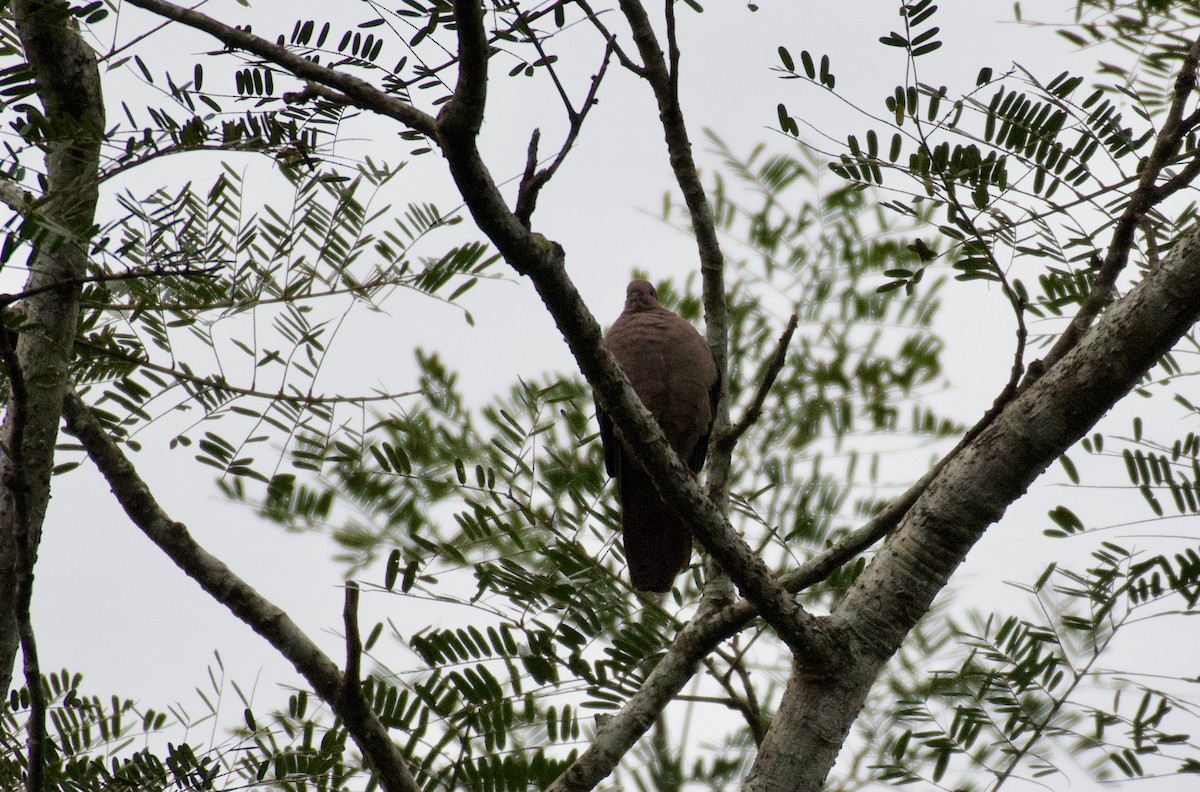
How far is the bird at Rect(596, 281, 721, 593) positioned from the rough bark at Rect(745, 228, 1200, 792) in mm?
1677

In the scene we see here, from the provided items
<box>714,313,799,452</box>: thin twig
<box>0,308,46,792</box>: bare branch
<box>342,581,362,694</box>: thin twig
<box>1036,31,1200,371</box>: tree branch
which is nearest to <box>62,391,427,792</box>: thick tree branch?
<box>342,581,362,694</box>: thin twig

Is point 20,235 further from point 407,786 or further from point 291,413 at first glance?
point 407,786

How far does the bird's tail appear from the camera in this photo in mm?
4273

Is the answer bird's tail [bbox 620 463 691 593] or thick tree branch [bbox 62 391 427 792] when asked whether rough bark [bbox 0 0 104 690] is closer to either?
thick tree branch [bbox 62 391 427 792]

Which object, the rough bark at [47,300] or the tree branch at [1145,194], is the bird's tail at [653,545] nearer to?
the tree branch at [1145,194]

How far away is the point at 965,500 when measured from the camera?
2.48 m

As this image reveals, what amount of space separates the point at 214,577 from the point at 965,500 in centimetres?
175

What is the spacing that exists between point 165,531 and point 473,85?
55.4 inches

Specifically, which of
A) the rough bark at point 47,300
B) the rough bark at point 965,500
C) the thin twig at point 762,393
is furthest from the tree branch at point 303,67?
the rough bark at point 965,500

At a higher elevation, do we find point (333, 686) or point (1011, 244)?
point (1011, 244)

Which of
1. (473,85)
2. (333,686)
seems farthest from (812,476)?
(473,85)

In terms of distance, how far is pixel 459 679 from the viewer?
305cm

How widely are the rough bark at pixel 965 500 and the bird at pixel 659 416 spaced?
1.68 m

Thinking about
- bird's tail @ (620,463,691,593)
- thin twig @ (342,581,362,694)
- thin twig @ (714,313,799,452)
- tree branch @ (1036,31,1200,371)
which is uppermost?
tree branch @ (1036,31,1200,371)
